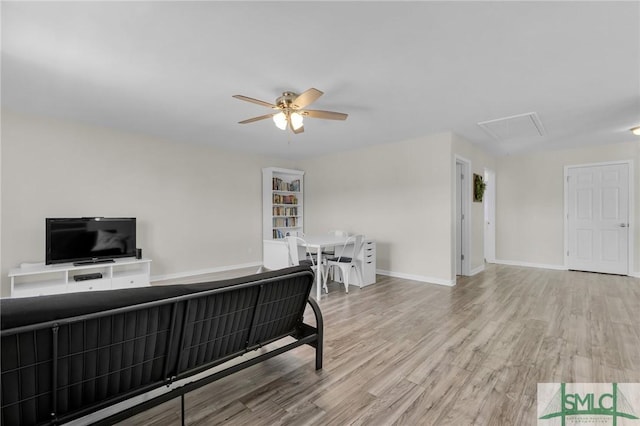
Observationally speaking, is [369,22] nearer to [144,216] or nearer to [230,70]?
[230,70]

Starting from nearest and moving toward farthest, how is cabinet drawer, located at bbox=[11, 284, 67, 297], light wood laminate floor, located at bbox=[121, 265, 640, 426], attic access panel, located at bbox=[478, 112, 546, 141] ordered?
light wood laminate floor, located at bbox=[121, 265, 640, 426]
cabinet drawer, located at bbox=[11, 284, 67, 297]
attic access panel, located at bbox=[478, 112, 546, 141]

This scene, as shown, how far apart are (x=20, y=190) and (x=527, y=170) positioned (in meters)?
8.50

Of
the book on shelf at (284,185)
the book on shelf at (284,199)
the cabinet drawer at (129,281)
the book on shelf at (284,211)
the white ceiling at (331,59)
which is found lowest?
the cabinet drawer at (129,281)

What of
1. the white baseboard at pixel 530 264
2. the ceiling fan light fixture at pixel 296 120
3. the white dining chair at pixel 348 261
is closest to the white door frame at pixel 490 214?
the white baseboard at pixel 530 264

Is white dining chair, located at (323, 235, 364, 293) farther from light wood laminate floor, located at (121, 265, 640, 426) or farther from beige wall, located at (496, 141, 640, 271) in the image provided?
beige wall, located at (496, 141, 640, 271)

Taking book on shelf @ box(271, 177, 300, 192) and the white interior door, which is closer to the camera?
the white interior door

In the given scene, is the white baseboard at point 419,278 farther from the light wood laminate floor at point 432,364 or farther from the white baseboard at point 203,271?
the white baseboard at point 203,271

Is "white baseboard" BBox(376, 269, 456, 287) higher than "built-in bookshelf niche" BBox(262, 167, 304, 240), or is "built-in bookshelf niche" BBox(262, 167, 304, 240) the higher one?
"built-in bookshelf niche" BBox(262, 167, 304, 240)

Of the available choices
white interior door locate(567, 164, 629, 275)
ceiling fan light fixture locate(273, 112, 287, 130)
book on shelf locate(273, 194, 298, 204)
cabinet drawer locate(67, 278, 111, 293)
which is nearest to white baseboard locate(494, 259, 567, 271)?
white interior door locate(567, 164, 629, 275)

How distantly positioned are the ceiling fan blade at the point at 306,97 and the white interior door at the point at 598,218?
569 cm

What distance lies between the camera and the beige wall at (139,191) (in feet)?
12.0

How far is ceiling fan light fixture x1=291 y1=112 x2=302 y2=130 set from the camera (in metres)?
3.03

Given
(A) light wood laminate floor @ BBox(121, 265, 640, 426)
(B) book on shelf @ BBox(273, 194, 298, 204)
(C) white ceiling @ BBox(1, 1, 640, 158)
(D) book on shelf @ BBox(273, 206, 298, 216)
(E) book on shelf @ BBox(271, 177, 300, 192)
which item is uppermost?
(C) white ceiling @ BBox(1, 1, 640, 158)

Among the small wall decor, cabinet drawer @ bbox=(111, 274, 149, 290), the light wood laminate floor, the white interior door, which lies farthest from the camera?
the small wall decor
